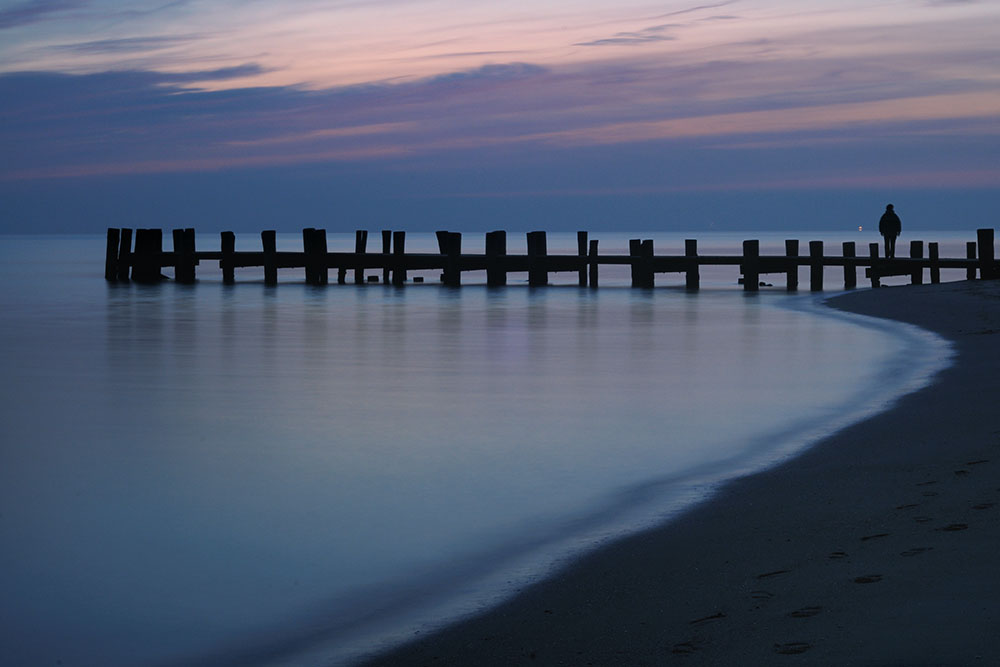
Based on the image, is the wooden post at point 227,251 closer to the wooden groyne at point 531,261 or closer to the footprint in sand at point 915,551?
the wooden groyne at point 531,261

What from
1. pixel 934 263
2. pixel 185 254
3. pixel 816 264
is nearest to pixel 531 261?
pixel 816 264

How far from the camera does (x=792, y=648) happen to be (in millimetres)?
3434

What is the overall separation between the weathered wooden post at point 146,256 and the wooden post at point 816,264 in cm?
1984

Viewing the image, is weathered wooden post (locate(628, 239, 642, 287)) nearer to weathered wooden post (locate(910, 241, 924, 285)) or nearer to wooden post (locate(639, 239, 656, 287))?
wooden post (locate(639, 239, 656, 287))

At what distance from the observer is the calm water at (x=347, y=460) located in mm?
4746

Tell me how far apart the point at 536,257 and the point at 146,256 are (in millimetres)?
12927

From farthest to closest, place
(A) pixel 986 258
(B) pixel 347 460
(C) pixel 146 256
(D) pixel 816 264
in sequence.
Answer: (C) pixel 146 256 → (D) pixel 816 264 → (A) pixel 986 258 → (B) pixel 347 460

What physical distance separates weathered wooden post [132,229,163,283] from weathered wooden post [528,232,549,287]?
12.2 metres

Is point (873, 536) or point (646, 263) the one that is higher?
point (646, 263)

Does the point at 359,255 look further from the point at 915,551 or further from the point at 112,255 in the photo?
the point at 915,551

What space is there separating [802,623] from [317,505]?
3644 mm

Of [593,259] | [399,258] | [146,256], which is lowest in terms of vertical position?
[593,259]

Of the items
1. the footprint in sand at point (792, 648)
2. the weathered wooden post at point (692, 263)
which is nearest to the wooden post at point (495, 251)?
the weathered wooden post at point (692, 263)

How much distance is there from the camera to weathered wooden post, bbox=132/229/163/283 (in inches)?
1468
